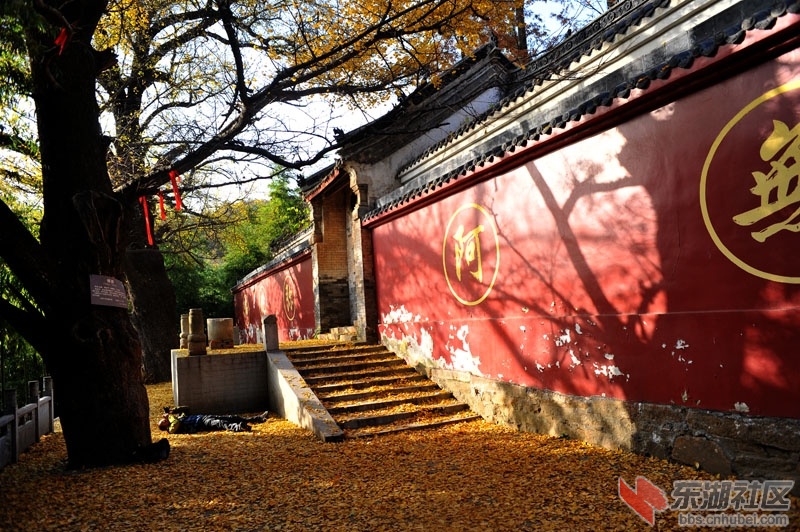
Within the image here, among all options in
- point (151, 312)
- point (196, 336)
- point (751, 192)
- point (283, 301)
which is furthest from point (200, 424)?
point (283, 301)

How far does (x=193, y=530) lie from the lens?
380 centimetres

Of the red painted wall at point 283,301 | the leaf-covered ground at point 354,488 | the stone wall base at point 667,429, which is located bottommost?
the leaf-covered ground at point 354,488

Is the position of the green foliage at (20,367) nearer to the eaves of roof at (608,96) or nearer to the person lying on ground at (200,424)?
the person lying on ground at (200,424)

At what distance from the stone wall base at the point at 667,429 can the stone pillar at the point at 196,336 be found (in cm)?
530

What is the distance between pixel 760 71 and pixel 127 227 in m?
6.40

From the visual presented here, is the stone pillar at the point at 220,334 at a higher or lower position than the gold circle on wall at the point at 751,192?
lower

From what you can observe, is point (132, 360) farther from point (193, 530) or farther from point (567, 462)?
point (567, 462)

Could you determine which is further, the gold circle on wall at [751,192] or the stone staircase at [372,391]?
the stone staircase at [372,391]

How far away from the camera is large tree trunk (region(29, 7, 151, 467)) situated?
5.45m

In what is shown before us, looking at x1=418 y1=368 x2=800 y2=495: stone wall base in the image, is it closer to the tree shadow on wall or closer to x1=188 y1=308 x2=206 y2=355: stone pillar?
the tree shadow on wall

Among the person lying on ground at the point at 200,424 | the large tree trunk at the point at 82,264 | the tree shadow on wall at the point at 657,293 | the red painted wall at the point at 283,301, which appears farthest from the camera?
the red painted wall at the point at 283,301

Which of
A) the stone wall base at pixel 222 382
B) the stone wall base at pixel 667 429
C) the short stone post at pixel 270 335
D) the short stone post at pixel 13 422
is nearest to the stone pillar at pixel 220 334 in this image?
the stone wall base at pixel 222 382

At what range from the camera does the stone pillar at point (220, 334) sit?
1050cm

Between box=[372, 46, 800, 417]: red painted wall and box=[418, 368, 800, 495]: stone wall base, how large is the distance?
109 millimetres
